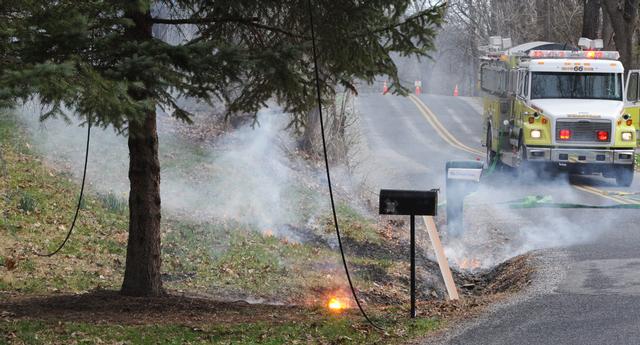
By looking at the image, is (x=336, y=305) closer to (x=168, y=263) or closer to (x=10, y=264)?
(x=168, y=263)

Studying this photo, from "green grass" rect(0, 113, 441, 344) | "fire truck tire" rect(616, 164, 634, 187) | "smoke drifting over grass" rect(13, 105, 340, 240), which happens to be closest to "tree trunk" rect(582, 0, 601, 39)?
"fire truck tire" rect(616, 164, 634, 187)

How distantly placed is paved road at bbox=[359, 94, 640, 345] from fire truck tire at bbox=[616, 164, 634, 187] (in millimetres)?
349

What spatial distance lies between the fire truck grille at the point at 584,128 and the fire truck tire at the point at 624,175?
970 millimetres

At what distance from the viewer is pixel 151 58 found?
8555 mm

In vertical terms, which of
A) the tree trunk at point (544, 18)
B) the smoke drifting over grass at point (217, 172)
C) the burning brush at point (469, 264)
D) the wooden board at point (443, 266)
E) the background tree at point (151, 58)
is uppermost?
the tree trunk at point (544, 18)

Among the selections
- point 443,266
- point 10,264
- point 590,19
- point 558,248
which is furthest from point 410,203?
point 590,19

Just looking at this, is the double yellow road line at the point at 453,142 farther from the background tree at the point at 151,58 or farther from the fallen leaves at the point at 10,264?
the fallen leaves at the point at 10,264

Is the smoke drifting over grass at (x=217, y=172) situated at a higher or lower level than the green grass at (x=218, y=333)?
higher

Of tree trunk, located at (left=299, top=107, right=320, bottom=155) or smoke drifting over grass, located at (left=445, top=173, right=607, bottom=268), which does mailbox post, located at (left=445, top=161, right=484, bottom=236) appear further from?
tree trunk, located at (left=299, top=107, right=320, bottom=155)

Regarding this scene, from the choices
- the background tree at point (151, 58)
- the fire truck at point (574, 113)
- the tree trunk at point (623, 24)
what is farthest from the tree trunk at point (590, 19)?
the background tree at point (151, 58)

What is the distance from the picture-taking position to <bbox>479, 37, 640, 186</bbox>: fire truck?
76.2 ft

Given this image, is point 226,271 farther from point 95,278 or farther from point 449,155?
point 449,155

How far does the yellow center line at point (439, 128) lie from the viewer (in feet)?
126

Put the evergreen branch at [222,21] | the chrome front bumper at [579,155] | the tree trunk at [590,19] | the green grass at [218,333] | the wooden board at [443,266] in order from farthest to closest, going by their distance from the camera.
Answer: the tree trunk at [590,19]
the chrome front bumper at [579,155]
the wooden board at [443,266]
the evergreen branch at [222,21]
the green grass at [218,333]
